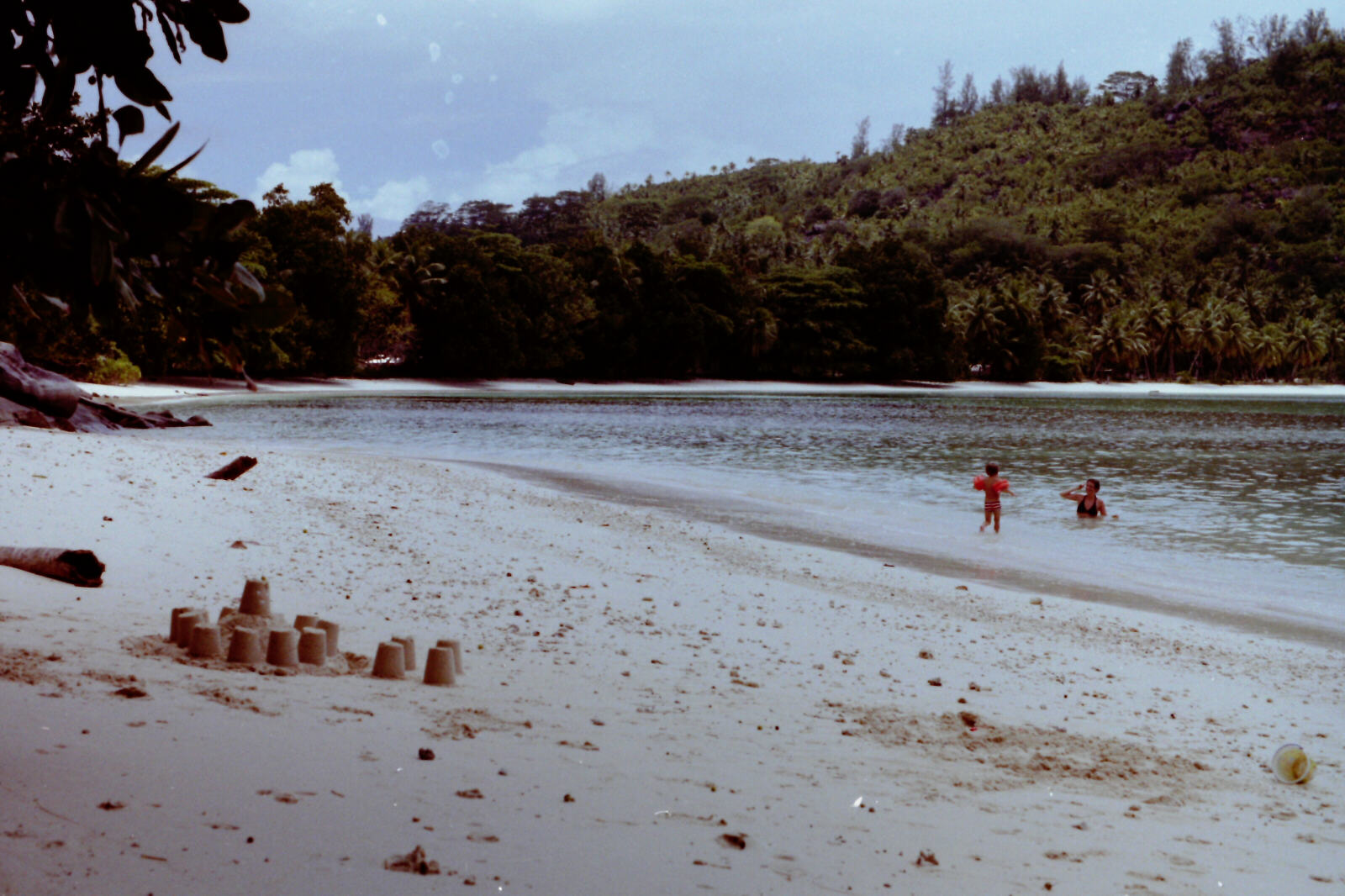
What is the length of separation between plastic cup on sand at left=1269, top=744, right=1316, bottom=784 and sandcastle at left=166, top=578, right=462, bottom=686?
417 centimetres

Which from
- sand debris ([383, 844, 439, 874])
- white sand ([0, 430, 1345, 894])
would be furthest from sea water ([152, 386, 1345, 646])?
sand debris ([383, 844, 439, 874])

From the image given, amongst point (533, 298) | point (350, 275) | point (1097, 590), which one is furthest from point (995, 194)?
point (1097, 590)

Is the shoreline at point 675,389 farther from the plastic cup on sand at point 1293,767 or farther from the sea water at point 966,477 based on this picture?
the plastic cup on sand at point 1293,767

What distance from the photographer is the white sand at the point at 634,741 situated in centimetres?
328

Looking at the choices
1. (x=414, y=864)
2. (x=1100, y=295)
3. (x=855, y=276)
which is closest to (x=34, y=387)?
(x=414, y=864)

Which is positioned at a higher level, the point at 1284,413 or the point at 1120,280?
the point at 1120,280

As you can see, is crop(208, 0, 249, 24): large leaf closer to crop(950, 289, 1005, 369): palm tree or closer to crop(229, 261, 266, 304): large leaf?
crop(229, 261, 266, 304): large leaf

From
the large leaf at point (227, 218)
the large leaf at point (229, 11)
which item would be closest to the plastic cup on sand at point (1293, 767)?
the large leaf at point (227, 218)

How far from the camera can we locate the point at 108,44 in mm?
2838

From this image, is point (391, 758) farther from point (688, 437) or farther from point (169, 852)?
point (688, 437)

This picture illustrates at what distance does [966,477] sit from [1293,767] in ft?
59.0

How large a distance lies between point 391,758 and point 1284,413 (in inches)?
2703

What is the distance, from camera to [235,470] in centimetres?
1377

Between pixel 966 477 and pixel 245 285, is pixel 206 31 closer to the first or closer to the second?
pixel 245 285
